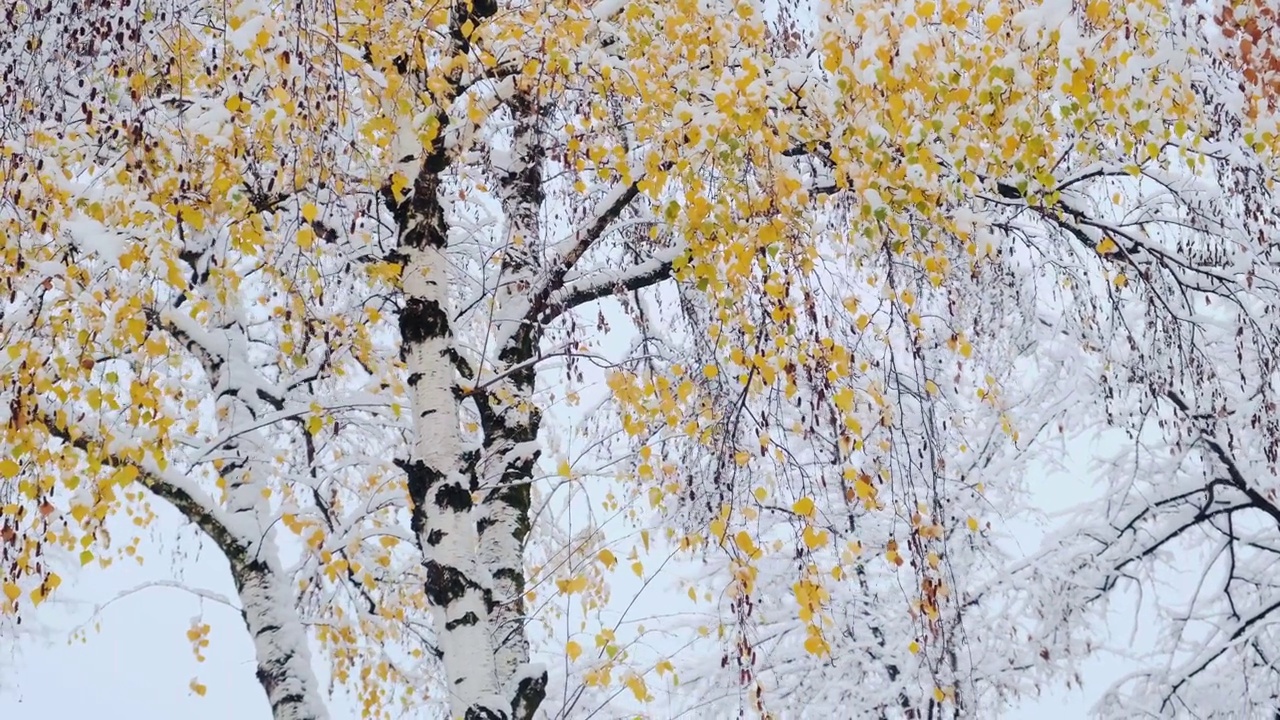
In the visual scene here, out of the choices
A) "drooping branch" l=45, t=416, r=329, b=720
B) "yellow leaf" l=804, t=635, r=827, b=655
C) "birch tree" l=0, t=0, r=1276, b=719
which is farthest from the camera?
"drooping branch" l=45, t=416, r=329, b=720

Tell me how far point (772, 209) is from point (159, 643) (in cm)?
8884

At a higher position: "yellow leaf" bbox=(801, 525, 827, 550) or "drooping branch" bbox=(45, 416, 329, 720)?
"drooping branch" bbox=(45, 416, 329, 720)

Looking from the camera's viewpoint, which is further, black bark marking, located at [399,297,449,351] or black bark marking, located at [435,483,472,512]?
black bark marking, located at [399,297,449,351]

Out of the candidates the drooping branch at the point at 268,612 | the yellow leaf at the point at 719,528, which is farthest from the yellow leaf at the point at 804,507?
the drooping branch at the point at 268,612

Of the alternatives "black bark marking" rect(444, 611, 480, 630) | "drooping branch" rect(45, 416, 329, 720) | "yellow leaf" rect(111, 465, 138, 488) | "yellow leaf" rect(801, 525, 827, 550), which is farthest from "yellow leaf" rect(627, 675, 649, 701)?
"yellow leaf" rect(111, 465, 138, 488)

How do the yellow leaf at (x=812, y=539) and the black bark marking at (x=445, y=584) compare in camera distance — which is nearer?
the yellow leaf at (x=812, y=539)

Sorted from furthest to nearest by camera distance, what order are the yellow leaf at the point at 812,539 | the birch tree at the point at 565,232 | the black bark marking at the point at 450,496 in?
the black bark marking at the point at 450,496, the birch tree at the point at 565,232, the yellow leaf at the point at 812,539

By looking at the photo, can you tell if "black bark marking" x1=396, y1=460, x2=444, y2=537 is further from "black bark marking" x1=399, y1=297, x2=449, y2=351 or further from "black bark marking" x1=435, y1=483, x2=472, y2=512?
"black bark marking" x1=399, y1=297, x2=449, y2=351

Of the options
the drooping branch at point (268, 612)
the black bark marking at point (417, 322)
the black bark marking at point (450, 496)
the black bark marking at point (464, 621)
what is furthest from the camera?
the drooping branch at point (268, 612)

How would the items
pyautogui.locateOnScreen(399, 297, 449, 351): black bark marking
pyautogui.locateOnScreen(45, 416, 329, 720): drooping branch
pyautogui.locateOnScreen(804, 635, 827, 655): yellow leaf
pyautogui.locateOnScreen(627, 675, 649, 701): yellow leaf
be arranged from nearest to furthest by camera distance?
pyautogui.locateOnScreen(804, 635, 827, 655): yellow leaf
pyautogui.locateOnScreen(627, 675, 649, 701): yellow leaf
pyautogui.locateOnScreen(399, 297, 449, 351): black bark marking
pyautogui.locateOnScreen(45, 416, 329, 720): drooping branch

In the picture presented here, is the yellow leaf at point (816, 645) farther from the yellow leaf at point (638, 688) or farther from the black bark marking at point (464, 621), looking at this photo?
the black bark marking at point (464, 621)

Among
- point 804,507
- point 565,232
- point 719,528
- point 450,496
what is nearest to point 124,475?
point 450,496

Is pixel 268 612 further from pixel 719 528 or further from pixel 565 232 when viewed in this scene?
pixel 719 528

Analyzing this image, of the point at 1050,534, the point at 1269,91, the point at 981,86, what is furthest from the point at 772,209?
the point at 1050,534
